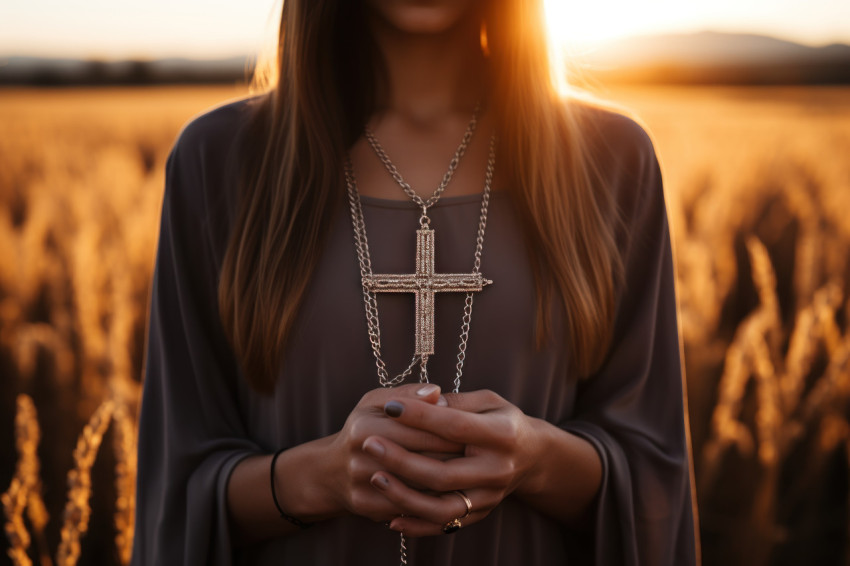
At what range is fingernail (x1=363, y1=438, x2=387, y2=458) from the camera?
1201 millimetres

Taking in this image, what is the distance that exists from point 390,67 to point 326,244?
490 mm

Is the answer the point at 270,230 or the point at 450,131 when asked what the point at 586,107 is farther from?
the point at 270,230

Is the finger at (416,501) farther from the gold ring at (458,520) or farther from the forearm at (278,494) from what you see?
the forearm at (278,494)

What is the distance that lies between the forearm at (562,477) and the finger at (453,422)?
0.14 metres

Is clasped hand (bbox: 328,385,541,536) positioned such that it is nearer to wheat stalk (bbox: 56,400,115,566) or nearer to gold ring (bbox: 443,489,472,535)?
gold ring (bbox: 443,489,472,535)

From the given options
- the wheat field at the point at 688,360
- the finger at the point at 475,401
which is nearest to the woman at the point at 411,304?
the finger at the point at 475,401

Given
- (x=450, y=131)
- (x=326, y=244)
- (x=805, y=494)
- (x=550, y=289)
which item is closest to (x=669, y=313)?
(x=550, y=289)

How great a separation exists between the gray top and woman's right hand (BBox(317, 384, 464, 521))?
171mm

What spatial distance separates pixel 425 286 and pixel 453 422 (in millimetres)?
315

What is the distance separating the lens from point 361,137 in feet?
5.55

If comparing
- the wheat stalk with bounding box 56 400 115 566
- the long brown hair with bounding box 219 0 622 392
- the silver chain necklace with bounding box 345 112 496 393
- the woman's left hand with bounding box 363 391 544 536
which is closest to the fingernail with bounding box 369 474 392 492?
the woman's left hand with bounding box 363 391 544 536

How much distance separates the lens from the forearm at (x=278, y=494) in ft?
4.50

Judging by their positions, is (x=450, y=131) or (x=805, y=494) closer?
(x=450, y=131)

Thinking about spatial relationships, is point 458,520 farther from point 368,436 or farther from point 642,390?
point 642,390
